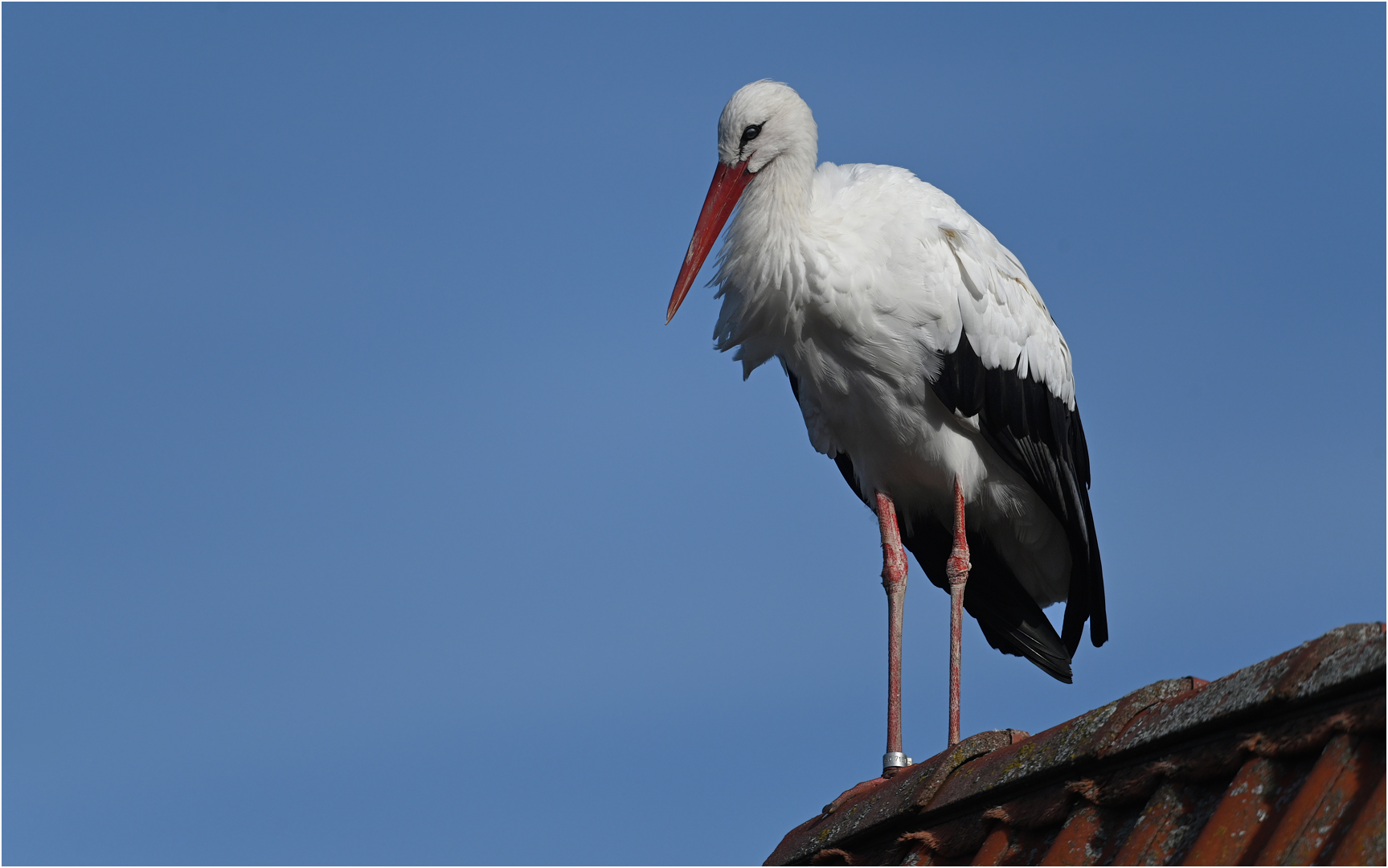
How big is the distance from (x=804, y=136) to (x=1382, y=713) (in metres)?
4.31

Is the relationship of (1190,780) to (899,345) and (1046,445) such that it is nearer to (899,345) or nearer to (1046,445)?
(899,345)

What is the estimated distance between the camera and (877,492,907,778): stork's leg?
6234 mm

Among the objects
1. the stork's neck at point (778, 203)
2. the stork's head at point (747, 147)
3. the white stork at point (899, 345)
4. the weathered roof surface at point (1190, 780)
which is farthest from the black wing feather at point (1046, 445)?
the weathered roof surface at point (1190, 780)

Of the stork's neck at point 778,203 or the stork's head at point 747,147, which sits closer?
the stork's neck at point 778,203

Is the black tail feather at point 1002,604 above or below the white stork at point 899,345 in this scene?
below

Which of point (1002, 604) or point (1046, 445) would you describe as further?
point (1002, 604)

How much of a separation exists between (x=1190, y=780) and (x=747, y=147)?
3.99 meters

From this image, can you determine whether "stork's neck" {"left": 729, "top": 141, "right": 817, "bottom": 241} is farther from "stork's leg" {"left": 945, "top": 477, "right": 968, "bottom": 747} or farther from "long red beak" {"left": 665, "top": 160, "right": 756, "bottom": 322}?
"stork's leg" {"left": 945, "top": 477, "right": 968, "bottom": 747}

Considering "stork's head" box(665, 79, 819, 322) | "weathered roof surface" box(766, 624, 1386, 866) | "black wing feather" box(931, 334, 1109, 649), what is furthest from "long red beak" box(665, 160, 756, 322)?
"weathered roof surface" box(766, 624, 1386, 866)

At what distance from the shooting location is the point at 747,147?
655cm

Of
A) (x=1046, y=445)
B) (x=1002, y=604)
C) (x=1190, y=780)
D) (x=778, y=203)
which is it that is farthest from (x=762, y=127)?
(x=1190, y=780)

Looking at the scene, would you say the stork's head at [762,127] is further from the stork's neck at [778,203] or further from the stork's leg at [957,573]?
the stork's leg at [957,573]

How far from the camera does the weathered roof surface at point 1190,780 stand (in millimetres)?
2693

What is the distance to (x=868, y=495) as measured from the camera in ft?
22.7
